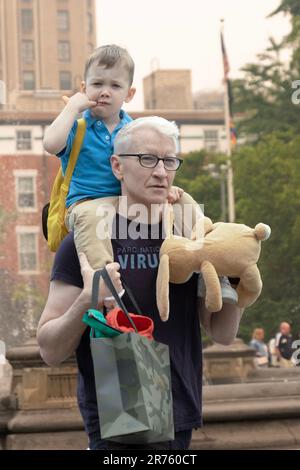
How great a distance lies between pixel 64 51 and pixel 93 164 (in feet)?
333

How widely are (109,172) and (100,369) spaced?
100 cm

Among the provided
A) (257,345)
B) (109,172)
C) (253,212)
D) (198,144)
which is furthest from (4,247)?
(109,172)

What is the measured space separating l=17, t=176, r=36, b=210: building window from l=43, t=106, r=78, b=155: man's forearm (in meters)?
43.2

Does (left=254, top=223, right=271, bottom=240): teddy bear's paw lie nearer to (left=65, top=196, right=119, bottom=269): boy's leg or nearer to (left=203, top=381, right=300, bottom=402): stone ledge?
(left=65, top=196, right=119, bottom=269): boy's leg

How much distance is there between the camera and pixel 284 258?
123 feet

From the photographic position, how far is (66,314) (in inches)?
157

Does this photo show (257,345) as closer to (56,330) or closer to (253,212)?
(253,212)

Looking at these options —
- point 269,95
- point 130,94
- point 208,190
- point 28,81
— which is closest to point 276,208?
point 269,95

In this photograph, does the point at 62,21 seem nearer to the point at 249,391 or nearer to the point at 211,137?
the point at 211,137

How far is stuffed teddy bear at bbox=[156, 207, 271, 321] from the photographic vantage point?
13.1 feet

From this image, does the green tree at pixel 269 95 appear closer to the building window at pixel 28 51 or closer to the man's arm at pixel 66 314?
the man's arm at pixel 66 314
